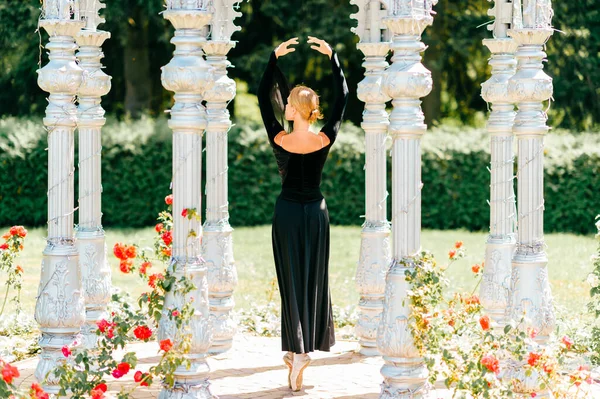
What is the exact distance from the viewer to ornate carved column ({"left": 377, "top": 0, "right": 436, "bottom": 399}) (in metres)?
6.26

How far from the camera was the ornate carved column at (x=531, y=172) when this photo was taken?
6387mm

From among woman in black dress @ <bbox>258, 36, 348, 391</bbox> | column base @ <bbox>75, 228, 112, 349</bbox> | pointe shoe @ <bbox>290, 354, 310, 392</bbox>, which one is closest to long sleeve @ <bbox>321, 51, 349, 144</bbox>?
woman in black dress @ <bbox>258, 36, 348, 391</bbox>

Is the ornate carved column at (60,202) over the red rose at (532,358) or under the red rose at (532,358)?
over

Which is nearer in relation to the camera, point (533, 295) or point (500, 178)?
point (533, 295)

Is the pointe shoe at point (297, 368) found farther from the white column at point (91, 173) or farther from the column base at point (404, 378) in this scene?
the white column at point (91, 173)

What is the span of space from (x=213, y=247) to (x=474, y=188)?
32.5 feet

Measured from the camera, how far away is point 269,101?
289 inches

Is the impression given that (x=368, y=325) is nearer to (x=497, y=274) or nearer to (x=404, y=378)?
(x=497, y=274)

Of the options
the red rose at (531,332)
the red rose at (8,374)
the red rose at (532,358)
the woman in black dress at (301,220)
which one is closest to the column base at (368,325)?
the woman in black dress at (301,220)

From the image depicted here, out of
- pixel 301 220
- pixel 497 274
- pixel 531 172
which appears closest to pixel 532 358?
pixel 531 172

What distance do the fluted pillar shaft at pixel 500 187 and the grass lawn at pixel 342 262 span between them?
4040 mm

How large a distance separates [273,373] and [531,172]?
249 cm

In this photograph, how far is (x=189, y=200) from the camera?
21.3 ft

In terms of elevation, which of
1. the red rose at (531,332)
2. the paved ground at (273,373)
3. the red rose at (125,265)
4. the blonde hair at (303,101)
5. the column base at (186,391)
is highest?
the blonde hair at (303,101)
